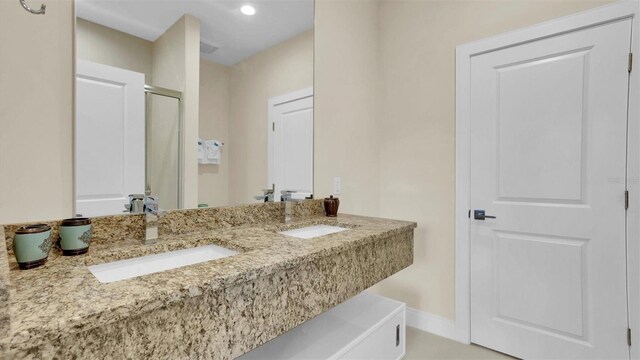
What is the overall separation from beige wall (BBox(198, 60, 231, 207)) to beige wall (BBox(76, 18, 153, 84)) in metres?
0.26

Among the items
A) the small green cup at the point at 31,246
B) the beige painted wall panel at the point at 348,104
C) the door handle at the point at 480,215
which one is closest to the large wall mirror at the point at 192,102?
the beige painted wall panel at the point at 348,104

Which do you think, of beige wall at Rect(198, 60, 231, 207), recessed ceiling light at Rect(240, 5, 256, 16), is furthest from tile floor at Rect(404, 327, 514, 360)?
recessed ceiling light at Rect(240, 5, 256, 16)

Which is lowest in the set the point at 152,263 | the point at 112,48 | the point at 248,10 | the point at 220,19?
the point at 152,263

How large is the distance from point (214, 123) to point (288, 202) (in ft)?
1.96

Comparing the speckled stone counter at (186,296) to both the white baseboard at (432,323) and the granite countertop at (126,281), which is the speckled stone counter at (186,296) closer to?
the granite countertop at (126,281)

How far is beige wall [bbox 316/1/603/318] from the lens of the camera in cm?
212

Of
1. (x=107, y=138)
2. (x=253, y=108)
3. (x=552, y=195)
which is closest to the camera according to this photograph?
(x=107, y=138)

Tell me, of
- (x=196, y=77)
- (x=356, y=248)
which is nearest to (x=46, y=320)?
(x=356, y=248)

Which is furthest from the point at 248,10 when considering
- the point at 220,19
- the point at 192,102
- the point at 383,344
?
the point at 383,344

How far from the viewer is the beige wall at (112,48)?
1.12 m

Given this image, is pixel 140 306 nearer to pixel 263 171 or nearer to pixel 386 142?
pixel 263 171

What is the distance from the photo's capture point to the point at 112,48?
46.7 inches

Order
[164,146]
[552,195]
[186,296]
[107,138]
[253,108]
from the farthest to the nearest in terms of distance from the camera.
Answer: [552,195], [253,108], [164,146], [107,138], [186,296]

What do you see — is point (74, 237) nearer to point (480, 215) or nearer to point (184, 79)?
point (184, 79)
